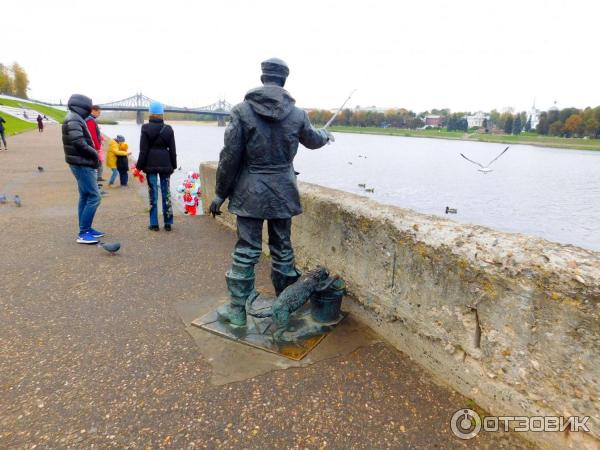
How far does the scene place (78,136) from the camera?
5.02 metres

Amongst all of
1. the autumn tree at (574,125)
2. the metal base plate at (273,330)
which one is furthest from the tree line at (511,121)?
the metal base plate at (273,330)

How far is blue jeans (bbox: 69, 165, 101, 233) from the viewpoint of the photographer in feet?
17.2

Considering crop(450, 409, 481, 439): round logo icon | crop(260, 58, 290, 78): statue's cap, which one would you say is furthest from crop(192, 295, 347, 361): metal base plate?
crop(260, 58, 290, 78): statue's cap

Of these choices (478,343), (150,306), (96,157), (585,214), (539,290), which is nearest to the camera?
(539,290)

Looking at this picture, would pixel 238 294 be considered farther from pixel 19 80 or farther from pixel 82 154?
pixel 19 80

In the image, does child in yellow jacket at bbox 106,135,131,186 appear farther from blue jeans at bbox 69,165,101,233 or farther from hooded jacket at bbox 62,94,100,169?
hooded jacket at bbox 62,94,100,169

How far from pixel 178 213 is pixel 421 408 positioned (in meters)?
5.89

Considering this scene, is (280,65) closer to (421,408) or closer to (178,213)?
(421,408)

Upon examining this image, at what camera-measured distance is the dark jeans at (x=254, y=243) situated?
3.20m

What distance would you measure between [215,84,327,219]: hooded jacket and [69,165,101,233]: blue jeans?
9.88ft

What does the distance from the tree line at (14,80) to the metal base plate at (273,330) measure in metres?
111

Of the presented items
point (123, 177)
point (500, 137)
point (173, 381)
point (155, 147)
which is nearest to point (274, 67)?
point (173, 381)

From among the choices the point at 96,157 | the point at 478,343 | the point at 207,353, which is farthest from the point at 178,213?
the point at 478,343

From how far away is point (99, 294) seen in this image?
3906mm
